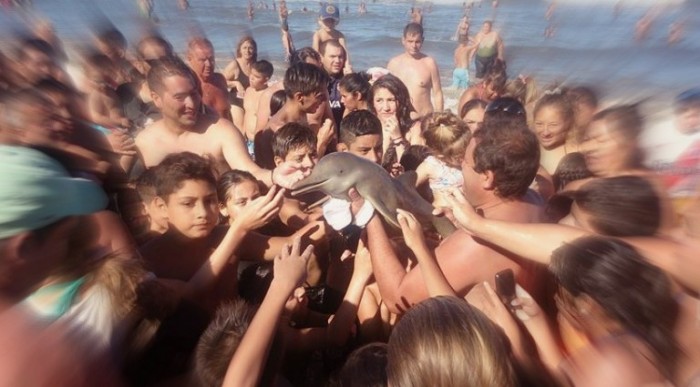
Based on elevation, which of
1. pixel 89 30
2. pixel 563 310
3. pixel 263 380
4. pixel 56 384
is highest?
pixel 89 30

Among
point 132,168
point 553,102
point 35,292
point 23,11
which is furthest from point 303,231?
point 23,11

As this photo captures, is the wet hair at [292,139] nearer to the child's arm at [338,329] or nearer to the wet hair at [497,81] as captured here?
the child's arm at [338,329]

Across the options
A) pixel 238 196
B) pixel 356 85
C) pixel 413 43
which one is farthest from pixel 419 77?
pixel 238 196

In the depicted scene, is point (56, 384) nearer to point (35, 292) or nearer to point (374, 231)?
point (35, 292)

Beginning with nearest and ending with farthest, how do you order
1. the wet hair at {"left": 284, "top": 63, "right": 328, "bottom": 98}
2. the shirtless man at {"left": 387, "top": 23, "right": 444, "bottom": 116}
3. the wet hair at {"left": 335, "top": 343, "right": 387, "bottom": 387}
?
the wet hair at {"left": 335, "top": 343, "right": 387, "bottom": 387}
the wet hair at {"left": 284, "top": 63, "right": 328, "bottom": 98}
the shirtless man at {"left": 387, "top": 23, "right": 444, "bottom": 116}

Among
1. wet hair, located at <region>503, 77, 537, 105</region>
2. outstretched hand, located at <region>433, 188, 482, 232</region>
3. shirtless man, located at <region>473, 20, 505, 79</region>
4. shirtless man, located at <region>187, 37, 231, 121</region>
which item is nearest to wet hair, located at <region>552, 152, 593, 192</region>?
outstretched hand, located at <region>433, 188, 482, 232</region>

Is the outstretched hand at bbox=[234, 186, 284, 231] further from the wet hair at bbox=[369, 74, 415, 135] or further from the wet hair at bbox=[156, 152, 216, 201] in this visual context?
the wet hair at bbox=[369, 74, 415, 135]

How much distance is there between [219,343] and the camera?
70.3 inches

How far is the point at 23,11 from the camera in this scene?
26.1 feet

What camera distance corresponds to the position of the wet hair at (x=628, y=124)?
278cm

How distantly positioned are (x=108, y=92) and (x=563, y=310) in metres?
5.13

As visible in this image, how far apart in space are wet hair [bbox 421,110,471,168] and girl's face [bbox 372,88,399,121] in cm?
87

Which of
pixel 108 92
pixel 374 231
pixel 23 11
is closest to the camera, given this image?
pixel 374 231

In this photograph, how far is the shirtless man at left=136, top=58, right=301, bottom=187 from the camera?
11.3 feet
